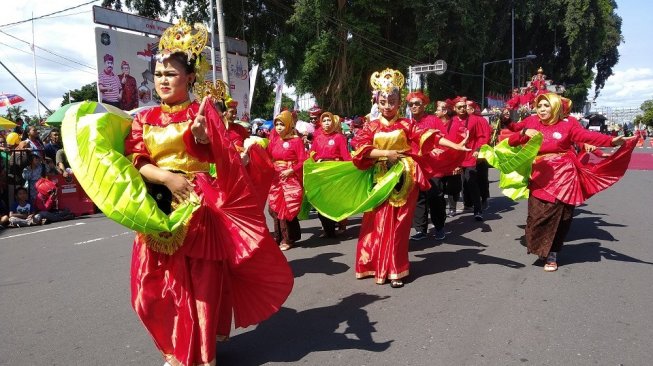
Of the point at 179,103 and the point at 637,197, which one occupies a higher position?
the point at 179,103

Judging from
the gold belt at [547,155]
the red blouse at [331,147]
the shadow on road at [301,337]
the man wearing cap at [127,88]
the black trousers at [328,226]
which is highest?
the man wearing cap at [127,88]

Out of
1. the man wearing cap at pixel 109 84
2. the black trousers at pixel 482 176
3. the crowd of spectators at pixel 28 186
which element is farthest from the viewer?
the man wearing cap at pixel 109 84

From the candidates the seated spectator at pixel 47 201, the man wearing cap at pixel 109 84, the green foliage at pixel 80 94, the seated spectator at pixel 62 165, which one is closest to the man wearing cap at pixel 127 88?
the man wearing cap at pixel 109 84

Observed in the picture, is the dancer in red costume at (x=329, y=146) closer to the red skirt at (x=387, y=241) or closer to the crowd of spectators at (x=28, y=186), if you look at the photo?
the red skirt at (x=387, y=241)

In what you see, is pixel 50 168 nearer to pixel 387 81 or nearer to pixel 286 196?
pixel 286 196

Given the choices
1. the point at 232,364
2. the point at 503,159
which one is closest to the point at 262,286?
the point at 232,364

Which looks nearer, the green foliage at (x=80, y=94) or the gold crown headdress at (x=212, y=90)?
the gold crown headdress at (x=212, y=90)

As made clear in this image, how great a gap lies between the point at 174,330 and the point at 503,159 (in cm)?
388

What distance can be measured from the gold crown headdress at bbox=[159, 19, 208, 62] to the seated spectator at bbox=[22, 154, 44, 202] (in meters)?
8.33

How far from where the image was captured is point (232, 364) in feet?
10.6

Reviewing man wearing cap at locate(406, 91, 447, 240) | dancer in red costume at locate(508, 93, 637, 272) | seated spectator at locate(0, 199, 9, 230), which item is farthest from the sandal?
seated spectator at locate(0, 199, 9, 230)

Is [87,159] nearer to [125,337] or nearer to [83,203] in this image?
[125,337]

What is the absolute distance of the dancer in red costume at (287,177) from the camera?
6.64 meters

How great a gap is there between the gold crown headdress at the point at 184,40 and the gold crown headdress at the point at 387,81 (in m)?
2.13
